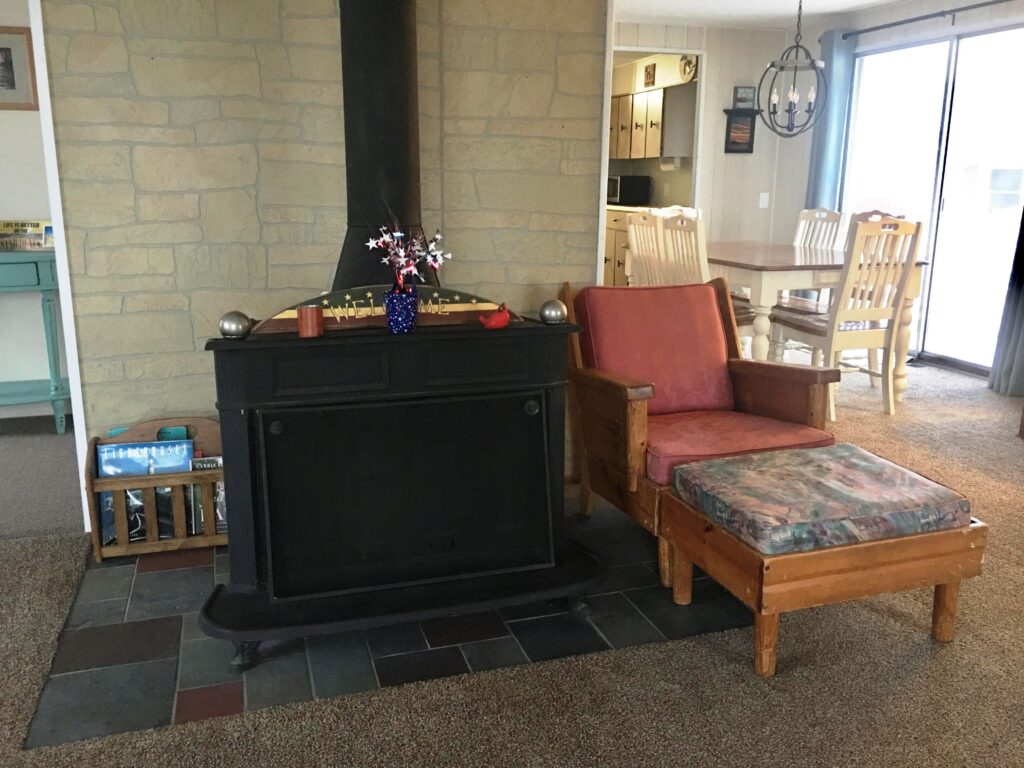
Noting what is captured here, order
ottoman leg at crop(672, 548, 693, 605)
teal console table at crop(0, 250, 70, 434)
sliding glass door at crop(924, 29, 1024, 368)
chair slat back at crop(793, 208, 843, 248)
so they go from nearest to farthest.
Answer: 1. ottoman leg at crop(672, 548, 693, 605)
2. teal console table at crop(0, 250, 70, 434)
3. sliding glass door at crop(924, 29, 1024, 368)
4. chair slat back at crop(793, 208, 843, 248)

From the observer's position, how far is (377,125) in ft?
7.52

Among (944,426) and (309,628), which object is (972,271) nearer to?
(944,426)

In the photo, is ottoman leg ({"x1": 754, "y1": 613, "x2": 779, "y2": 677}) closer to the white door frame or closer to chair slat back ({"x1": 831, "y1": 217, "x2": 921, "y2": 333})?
the white door frame

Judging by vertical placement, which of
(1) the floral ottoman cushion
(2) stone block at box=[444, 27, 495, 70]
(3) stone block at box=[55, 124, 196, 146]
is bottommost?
(1) the floral ottoman cushion

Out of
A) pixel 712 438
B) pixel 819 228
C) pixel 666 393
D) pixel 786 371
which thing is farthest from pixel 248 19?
pixel 819 228

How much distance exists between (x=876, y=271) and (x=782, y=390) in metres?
1.92

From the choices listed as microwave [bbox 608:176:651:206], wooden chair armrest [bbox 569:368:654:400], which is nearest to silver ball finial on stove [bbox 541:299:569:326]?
wooden chair armrest [bbox 569:368:654:400]

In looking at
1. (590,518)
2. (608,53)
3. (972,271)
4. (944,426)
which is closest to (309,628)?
(590,518)

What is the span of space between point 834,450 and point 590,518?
939mm

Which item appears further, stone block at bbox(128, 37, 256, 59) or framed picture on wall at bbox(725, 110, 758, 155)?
framed picture on wall at bbox(725, 110, 758, 155)

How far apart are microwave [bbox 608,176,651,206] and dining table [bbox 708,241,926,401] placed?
2797mm

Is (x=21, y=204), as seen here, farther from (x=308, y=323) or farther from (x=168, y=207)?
(x=308, y=323)

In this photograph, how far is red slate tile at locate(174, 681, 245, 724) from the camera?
1875mm

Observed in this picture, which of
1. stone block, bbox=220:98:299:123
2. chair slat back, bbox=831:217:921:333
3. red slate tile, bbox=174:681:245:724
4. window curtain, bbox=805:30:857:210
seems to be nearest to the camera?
red slate tile, bbox=174:681:245:724
